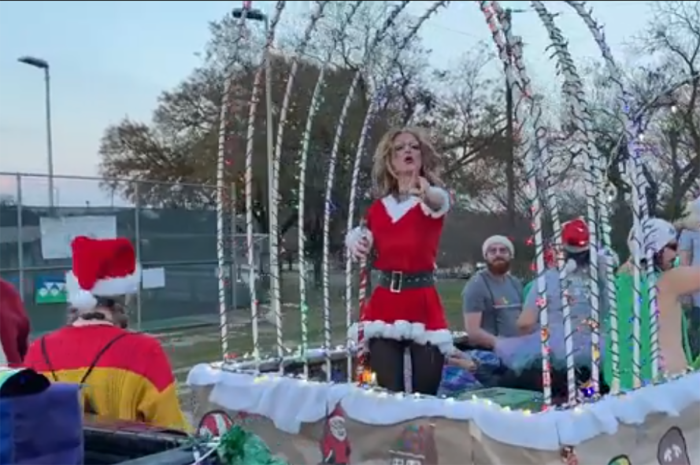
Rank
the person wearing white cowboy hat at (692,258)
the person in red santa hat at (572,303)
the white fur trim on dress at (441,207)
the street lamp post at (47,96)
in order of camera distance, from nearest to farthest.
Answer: the white fur trim on dress at (441,207)
the person in red santa hat at (572,303)
the person wearing white cowboy hat at (692,258)
the street lamp post at (47,96)

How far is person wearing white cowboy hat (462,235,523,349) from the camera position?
5820 millimetres

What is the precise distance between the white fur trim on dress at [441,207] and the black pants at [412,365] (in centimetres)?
60

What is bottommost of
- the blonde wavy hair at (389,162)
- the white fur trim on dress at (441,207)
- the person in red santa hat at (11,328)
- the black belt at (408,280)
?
the person in red santa hat at (11,328)

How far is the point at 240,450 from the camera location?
207cm

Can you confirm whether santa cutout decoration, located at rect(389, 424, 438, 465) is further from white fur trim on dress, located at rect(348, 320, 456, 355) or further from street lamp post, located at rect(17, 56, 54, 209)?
street lamp post, located at rect(17, 56, 54, 209)

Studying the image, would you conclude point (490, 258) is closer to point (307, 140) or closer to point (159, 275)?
point (307, 140)

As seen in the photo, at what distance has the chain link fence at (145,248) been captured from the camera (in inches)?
503

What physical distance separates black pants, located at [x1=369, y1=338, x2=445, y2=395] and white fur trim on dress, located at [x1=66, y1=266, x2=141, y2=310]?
1369mm

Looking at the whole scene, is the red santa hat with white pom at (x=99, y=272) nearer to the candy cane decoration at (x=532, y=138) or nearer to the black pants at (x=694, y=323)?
the candy cane decoration at (x=532, y=138)

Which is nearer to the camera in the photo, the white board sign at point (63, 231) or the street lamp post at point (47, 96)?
the white board sign at point (63, 231)

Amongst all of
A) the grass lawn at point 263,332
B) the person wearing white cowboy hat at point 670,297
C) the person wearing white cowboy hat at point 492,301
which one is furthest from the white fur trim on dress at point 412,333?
the grass lawn at point 263,332

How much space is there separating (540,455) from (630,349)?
5.40 feet

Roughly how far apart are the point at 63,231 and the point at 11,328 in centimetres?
1016

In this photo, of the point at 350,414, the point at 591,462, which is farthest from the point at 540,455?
the point at 350,414
